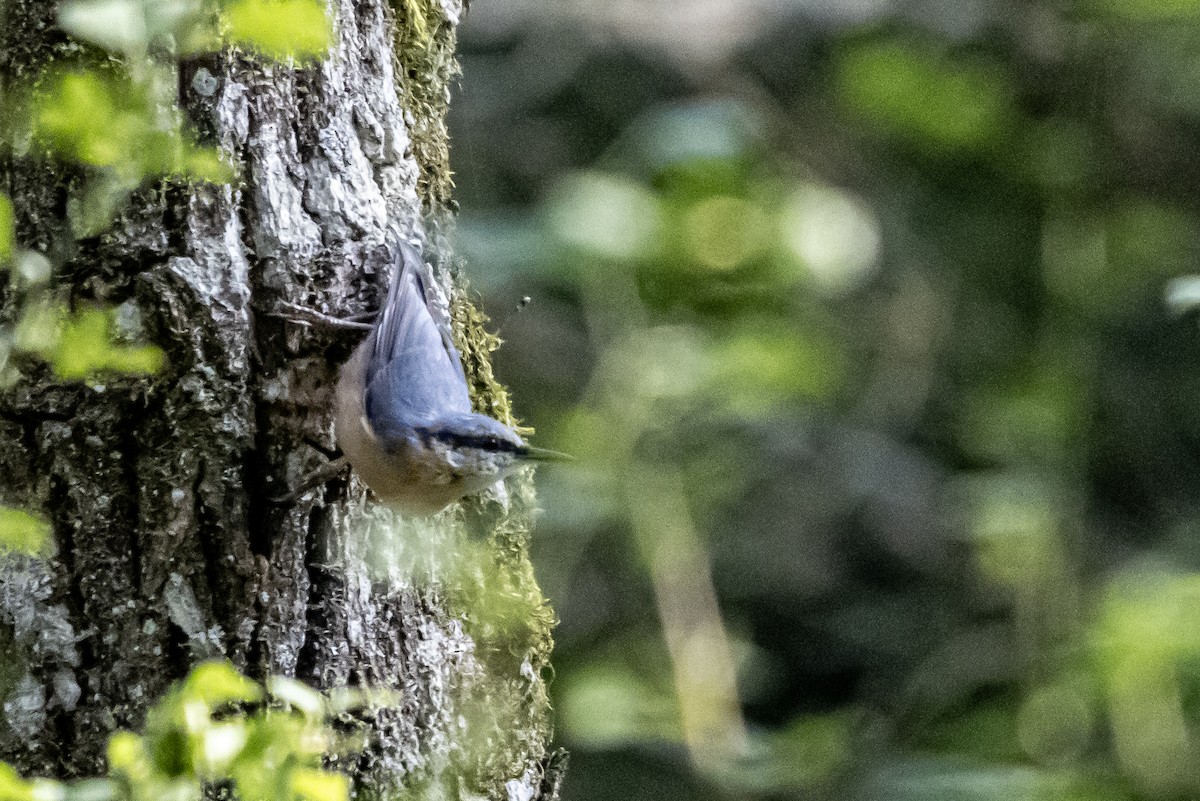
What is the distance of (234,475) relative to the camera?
83.5 inches

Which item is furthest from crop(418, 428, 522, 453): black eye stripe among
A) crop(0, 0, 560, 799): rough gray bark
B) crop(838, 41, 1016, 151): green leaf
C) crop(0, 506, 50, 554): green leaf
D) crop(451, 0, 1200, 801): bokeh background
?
crop(838, 41, 1016, 151): green leaf

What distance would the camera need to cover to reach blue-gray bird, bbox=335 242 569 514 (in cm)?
232

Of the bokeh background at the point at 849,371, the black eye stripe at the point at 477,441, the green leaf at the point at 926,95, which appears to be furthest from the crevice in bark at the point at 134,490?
the green leaf at the point at 926,95

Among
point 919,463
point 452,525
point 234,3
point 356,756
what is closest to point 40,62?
point 234,3

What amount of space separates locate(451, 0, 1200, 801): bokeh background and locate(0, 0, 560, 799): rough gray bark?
4.36 ft

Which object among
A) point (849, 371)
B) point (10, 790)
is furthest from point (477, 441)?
point (849, 371)

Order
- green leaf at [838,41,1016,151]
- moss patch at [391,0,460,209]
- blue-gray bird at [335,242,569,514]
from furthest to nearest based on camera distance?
green leaf at [838,41,1016,151] → moss patch at [391,0,460,209] → blue-gray bird at [335,242,569,514]

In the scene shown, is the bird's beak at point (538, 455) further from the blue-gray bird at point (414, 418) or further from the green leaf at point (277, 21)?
the green leaf at point (277, 21)

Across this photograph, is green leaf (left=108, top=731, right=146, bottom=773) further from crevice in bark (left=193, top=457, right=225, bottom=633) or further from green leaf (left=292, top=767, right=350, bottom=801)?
crevice in bark (left=193, top=457, right=225, bottom=633)

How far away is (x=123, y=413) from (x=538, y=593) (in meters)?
1.00

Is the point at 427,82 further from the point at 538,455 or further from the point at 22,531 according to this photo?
the point at 22,531

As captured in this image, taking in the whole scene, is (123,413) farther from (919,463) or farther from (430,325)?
(919,463)

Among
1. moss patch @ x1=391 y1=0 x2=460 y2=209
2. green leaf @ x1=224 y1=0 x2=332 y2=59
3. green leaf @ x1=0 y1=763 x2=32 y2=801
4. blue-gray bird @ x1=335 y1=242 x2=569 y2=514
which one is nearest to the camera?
green leaf @ x1=0 y1=763 x2=32 y2=801

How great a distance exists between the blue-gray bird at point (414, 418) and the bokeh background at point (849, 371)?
110cm
